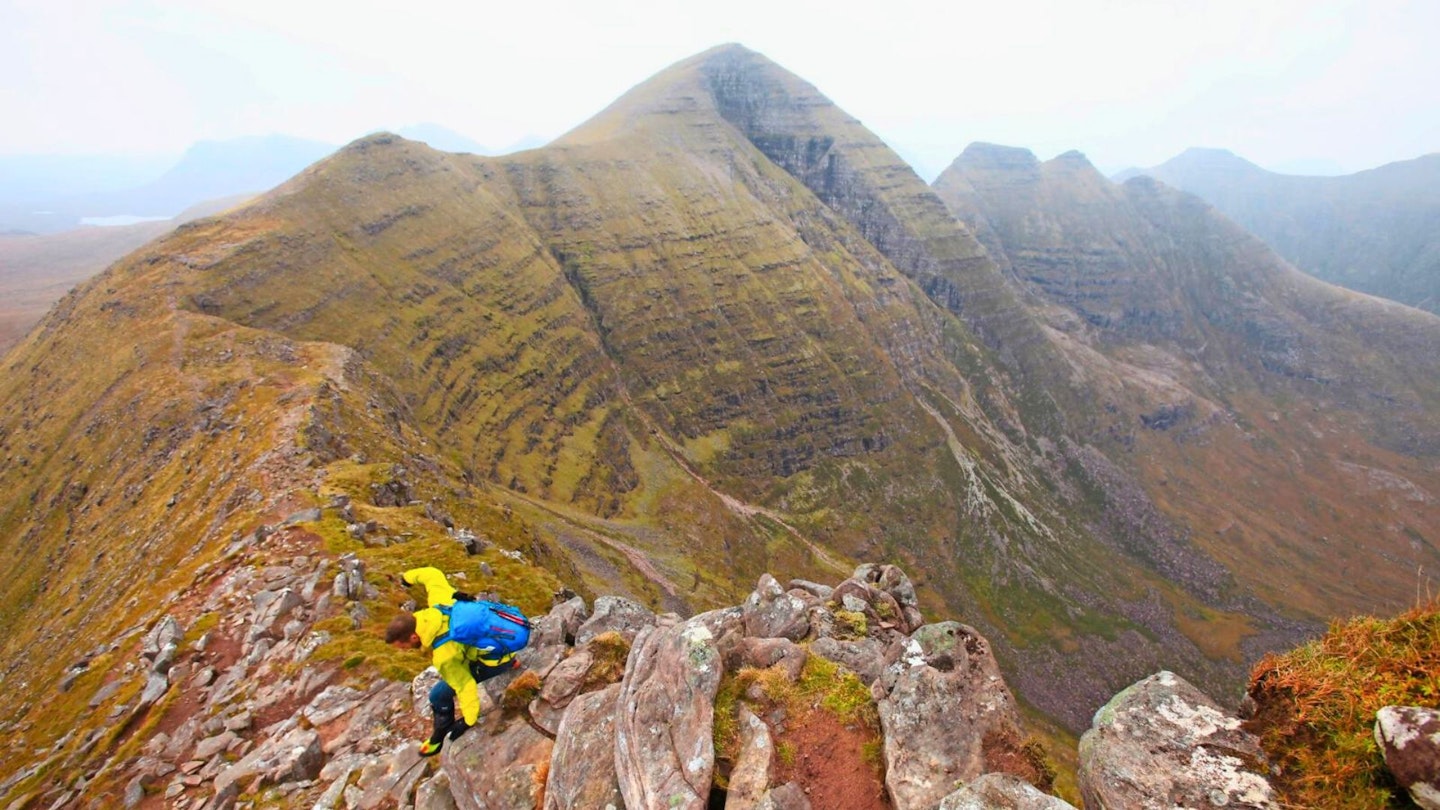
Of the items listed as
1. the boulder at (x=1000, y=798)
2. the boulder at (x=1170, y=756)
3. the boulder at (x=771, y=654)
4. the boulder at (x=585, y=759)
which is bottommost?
the boulder at (x=771, y=654)

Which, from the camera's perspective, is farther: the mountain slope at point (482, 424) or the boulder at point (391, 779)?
the mountain slope at point (482, 424)

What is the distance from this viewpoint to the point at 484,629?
14562 mm

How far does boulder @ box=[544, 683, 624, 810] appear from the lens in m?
12.9

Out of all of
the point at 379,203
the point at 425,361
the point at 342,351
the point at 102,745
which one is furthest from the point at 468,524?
the point at 379,203

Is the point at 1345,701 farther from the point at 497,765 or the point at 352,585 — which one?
the point at 352,585

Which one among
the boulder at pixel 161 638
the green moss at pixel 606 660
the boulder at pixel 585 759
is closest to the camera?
the boulder at pixel 585 759

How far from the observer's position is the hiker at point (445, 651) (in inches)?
547

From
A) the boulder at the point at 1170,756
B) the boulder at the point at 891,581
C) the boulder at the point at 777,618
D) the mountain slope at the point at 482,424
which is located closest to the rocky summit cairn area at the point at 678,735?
the boulder at the point at 1170,756

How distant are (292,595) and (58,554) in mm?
45191

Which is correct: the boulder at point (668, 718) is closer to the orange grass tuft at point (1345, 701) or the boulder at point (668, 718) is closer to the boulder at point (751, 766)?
the boulder at point (751, 766)

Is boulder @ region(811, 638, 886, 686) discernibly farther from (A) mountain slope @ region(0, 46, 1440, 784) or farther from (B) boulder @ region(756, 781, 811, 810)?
(A) mountain slope @ region(0, 46, 1440, 784)

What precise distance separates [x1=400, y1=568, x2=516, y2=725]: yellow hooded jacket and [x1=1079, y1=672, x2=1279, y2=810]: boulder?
43.9 feet

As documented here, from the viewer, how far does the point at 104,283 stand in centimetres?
8900

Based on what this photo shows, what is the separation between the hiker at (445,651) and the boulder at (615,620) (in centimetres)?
410
